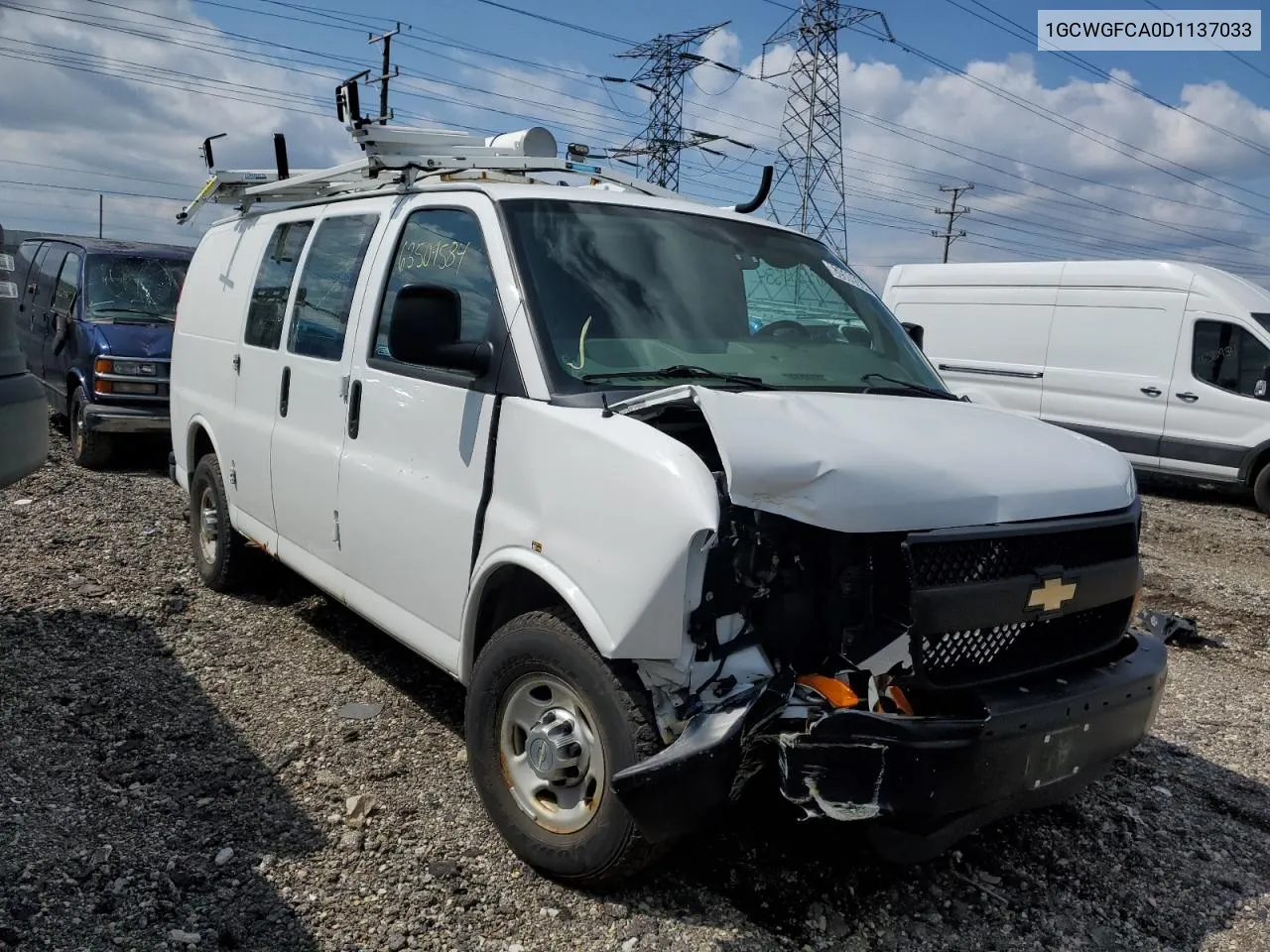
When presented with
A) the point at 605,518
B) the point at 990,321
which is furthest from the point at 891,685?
the point at 990,321

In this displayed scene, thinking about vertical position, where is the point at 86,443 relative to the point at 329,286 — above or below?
below

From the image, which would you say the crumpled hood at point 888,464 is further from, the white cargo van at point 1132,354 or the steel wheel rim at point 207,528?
the white cargo van at point 1132,354

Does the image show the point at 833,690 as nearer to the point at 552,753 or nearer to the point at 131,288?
the point at 552,753

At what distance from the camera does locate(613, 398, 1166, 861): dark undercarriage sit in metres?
2.61

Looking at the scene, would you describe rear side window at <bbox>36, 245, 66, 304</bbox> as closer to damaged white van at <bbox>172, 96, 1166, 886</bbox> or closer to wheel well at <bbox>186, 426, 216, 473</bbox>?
wheel well at <bbox>186, 426, 216, 473</bbox>

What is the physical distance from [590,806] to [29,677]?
2.96 metres

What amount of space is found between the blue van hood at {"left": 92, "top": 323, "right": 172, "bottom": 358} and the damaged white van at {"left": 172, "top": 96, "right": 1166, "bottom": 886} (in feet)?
19.1

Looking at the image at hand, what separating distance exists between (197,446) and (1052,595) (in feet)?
16.2

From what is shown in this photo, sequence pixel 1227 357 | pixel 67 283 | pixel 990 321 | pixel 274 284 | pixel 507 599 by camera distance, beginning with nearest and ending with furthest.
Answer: pixel 507 599 → pixel 274 284 → pixel 67 283 → pixel 1227 357 → pixel 990 321

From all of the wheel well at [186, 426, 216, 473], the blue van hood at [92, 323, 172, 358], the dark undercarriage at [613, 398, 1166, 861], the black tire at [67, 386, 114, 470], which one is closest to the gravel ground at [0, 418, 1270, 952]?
the dark undercarriage at [613, 398, 1166, 861]

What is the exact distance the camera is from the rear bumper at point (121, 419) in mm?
9125

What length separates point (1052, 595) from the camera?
9.54 feet

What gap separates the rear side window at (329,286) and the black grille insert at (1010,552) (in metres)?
2.61

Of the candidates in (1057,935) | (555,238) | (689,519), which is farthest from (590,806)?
(555,238)
